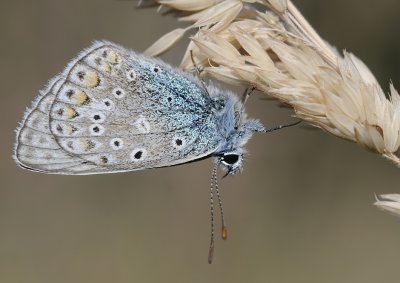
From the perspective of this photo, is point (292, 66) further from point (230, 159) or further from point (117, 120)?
point (117, 120)

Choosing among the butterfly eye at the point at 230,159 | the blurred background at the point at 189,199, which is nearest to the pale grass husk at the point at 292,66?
the butterfly eye at the point at 230,159

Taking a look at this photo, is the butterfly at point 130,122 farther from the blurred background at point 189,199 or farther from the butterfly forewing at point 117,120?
the blurred background at point 189,199

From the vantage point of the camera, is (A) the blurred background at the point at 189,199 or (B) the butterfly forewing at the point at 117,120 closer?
(B) the butterfly forewing at the point at 117,120

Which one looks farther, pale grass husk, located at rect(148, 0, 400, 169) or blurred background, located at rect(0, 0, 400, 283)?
blurred background, located at rect(0, 0, 400, 283)

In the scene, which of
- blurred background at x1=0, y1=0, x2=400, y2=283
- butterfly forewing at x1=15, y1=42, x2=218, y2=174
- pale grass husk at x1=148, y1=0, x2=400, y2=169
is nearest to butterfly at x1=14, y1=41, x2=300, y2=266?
butterfly forewing at x1=15, y1=42, x2=218, y2=174

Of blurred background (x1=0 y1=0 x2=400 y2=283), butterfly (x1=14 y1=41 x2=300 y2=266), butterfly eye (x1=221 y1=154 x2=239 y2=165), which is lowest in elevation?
blurred background (x1=0 y1=0 x2=400 y2=283)

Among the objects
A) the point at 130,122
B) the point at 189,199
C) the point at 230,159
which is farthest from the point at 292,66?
the point at 189,199

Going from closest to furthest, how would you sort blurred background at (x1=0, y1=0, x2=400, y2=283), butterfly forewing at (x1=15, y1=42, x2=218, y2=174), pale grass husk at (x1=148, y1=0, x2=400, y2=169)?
pale grass husk at (x1=148, y1=0, x2=400, y2=169) → butterfly forewing at (x1=15, y1=42, x2=218, y2=174) → blurred background at (x1=0, y1=0, x2=400, y2=283)

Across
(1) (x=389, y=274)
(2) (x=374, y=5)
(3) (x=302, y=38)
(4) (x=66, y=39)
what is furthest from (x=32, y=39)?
(3) (x=302, y=38)

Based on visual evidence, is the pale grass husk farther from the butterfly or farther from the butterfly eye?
the butterfly eye
